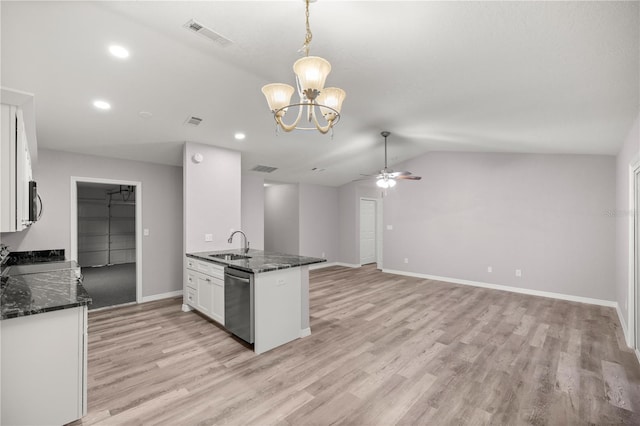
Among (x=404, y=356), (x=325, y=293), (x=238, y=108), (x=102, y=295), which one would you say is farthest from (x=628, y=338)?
(x=102, y=295)

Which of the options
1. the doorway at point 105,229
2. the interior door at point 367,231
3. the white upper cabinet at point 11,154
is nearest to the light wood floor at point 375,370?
the white upper cabinet at point 11,154

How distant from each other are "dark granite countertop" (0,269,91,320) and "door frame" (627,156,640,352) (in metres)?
5.05

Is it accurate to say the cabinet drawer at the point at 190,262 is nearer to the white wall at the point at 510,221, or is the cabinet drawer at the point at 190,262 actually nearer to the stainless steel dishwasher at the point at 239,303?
the stainless steel dishwasher at the point at 239,303

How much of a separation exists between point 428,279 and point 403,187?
2.24m

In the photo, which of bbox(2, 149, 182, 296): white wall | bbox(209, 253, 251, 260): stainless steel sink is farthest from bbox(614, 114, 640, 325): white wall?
bbox(2, 149, 182, 296): white wall

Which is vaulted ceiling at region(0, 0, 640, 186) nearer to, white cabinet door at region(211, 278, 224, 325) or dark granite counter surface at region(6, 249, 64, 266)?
dark granite counter surface at region(6, 249, 64, 266)

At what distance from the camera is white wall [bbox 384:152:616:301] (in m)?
4.83

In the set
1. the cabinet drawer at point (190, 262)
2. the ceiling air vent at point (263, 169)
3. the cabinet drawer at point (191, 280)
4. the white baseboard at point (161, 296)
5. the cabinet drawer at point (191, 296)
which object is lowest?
the white baseboard at point (161, 296)

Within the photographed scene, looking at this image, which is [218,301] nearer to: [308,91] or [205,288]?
[205,288]

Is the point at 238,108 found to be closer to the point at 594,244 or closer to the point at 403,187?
the point at 403,187

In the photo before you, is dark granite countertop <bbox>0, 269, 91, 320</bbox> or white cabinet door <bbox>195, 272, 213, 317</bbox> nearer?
dark granite countertop <bbox>0, 269, 91, 320</bbox>

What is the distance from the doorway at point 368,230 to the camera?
8.44m

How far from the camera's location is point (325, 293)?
5410 mm

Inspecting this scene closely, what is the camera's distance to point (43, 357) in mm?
1729
